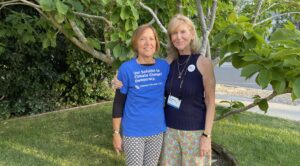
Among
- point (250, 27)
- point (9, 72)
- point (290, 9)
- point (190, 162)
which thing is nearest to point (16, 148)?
point (9, 72)

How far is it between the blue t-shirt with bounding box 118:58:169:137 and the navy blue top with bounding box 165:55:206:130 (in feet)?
0.27

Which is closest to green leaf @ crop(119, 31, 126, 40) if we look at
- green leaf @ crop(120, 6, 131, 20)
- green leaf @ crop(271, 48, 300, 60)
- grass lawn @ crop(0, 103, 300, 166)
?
green leaf @ crop(120, 6, 131, 20)

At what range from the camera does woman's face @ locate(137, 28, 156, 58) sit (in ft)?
8.37

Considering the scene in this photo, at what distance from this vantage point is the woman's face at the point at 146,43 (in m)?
2.55

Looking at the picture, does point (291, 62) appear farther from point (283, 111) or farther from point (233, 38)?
point (283, 111)

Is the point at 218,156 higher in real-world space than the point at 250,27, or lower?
lower

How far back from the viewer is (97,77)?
876 cm

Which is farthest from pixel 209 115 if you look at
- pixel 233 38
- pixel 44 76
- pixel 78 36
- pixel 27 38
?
pixel 44 76

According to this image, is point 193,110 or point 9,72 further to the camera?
point 9,72

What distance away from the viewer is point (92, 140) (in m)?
5.48

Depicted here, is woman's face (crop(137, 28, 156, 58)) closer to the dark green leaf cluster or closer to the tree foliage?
the tree foliage

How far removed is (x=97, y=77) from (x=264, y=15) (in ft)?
16.0

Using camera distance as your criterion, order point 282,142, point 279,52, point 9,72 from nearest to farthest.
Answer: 1. point 279,52
2. point 282,142
3. point 9,72

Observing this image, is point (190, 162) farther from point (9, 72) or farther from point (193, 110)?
point (9, 72)
